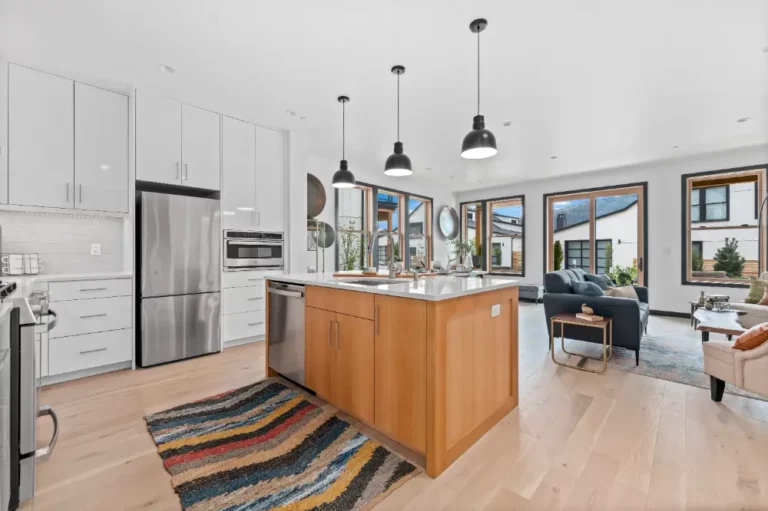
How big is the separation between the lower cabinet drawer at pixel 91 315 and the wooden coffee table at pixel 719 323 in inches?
199

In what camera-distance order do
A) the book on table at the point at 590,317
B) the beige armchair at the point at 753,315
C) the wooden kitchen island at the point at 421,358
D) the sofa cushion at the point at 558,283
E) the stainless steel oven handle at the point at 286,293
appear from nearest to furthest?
the wooden kitchen island at the point at 421,358, the stainless steel oven handle at the point at 286,293, the book on table at the point at 590,317, the beige armchair at the point at 753,315, the sofa cushion at the point at 558,283

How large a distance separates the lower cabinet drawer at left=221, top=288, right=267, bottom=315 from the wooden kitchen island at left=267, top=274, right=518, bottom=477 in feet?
6.23

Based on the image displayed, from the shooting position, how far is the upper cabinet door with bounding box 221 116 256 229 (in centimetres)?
387

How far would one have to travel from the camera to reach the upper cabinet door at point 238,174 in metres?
3.87

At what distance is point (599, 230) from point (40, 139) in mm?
8244

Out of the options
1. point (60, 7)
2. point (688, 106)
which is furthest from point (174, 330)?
point (688, 106)

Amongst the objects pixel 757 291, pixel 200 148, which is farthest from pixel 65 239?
pixel 757 291

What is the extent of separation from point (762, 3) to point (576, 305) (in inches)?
102

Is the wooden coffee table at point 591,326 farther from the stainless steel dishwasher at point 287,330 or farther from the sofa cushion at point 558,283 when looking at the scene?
the stainless steel dishwasher at point 287,330

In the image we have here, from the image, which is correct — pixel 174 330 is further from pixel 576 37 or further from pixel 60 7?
pixel 576 37

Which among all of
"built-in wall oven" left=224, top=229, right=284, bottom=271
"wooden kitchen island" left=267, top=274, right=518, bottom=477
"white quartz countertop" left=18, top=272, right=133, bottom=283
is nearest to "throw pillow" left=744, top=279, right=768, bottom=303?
"wooden kitchen island" left=267, top=274, right=518, bottom=477

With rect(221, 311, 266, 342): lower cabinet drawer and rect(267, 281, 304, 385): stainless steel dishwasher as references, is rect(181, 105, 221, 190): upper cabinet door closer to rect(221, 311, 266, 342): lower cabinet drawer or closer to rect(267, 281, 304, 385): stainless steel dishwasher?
rect(221, 311, 266, 342): lower cabinet drawer

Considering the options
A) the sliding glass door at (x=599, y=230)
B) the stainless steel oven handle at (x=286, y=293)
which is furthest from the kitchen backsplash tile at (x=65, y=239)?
the sliding glass door at (x=599, y=230)

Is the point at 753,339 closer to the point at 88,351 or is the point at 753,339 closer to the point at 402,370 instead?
the point at 402,370
